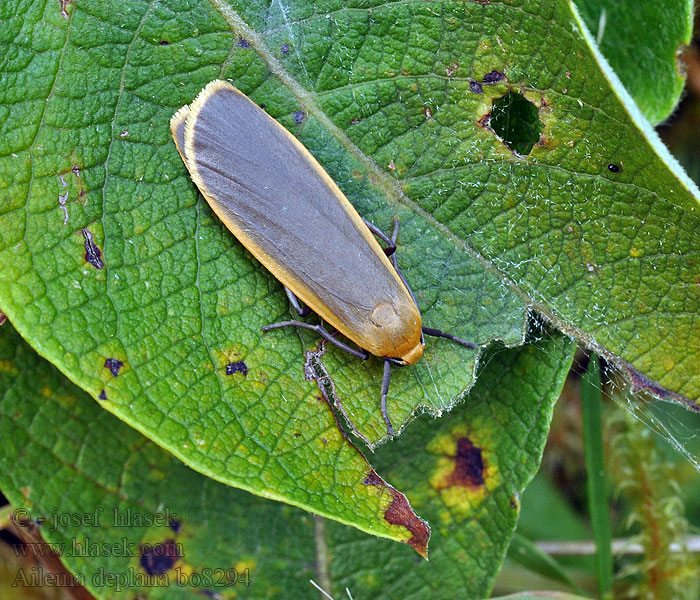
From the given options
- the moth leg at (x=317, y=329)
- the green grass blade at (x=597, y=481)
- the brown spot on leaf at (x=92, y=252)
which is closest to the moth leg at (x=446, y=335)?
the moth leg at (x=317, y=329)

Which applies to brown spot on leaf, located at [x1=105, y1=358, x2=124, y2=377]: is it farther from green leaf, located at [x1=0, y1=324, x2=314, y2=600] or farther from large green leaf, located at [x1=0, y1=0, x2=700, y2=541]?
green leaf, located at [x1=0, y1=324, x2=314, y2=600]

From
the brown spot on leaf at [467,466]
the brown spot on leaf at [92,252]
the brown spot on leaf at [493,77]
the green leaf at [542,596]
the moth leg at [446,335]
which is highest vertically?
the brown spot on leaf at [493,77]

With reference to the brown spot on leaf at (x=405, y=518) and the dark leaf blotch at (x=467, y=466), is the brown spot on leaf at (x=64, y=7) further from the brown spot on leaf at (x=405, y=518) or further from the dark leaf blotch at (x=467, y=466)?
the dark leaf blotch at (x=467, y=466)

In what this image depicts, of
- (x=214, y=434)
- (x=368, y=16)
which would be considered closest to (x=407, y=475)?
(x=214, y=434)

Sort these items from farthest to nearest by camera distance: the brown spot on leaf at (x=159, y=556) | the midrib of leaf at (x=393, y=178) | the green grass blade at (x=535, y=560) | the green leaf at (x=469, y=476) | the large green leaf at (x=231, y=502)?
the green grass blade at (x=535, y=560), the brown spot on leaf at (x=159, y=556), the large green leaf at (x=231, y=502), the green leaf at (x=469, y=476), the midrib of leaf at (x=393, y=178)

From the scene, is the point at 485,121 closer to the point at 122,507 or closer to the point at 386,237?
the point at 386,237

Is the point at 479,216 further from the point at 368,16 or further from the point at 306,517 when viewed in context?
the point at 306,517

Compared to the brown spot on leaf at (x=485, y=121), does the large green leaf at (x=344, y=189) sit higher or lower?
lower

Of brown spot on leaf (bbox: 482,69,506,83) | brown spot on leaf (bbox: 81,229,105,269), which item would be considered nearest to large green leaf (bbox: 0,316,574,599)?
brown spot on leaf (bbox: 81,229,105,269)
